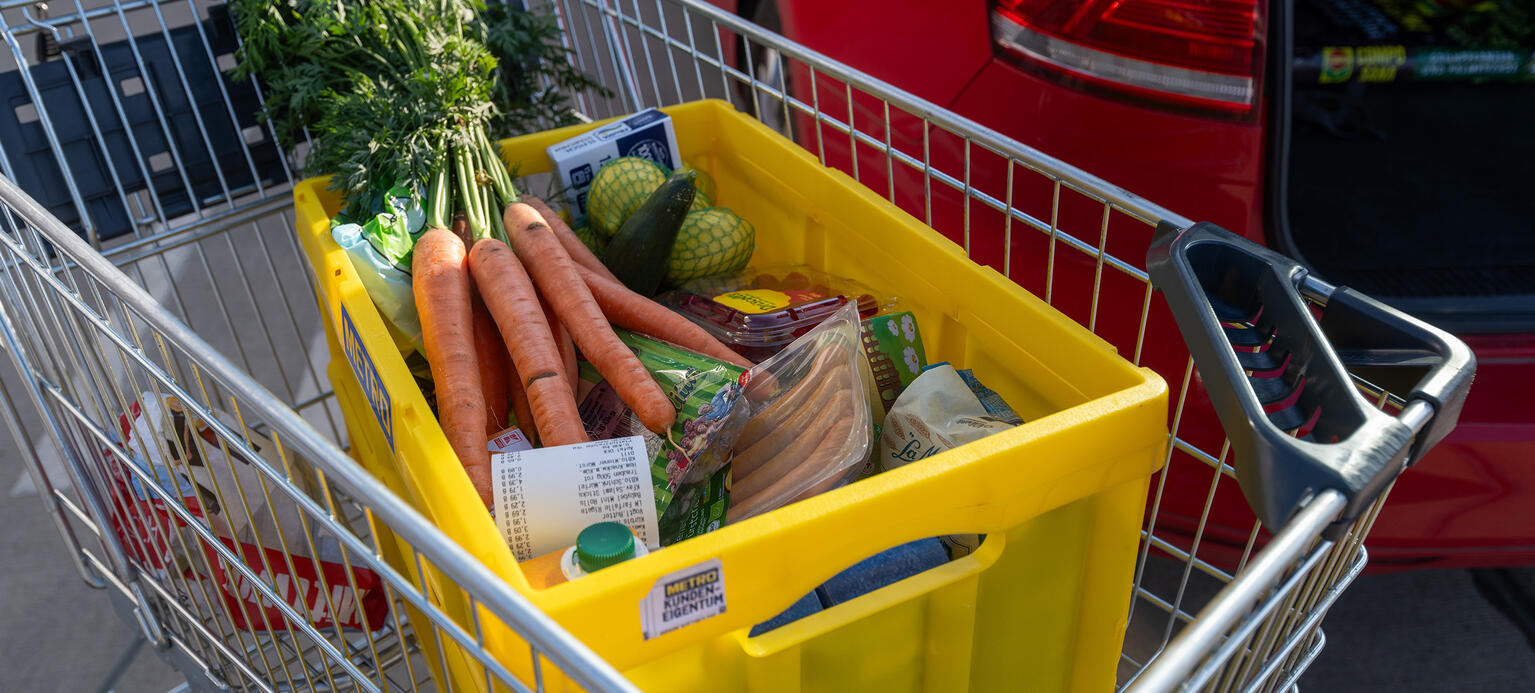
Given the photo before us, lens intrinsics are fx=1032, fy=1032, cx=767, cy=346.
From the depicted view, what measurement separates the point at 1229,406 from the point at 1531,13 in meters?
2.56

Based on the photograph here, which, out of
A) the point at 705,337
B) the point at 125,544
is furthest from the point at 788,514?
the point at 125,544

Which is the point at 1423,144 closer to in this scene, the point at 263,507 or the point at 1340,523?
the point at 1340,523

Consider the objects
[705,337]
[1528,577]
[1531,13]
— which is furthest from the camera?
[1531,13]

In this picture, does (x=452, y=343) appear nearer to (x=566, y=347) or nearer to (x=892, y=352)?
(x=566, y=347)

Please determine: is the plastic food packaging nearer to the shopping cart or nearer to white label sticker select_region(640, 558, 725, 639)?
the shopping cart

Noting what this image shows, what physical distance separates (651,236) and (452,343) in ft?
0.95

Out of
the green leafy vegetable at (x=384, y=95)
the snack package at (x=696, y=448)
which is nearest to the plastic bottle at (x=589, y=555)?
the snack package at (x=696, y=448)

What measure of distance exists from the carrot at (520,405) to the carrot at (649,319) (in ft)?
0.43

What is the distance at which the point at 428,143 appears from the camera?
4.31 feet

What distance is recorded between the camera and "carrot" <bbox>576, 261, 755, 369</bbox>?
1146 mm

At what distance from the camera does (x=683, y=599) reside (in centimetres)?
72

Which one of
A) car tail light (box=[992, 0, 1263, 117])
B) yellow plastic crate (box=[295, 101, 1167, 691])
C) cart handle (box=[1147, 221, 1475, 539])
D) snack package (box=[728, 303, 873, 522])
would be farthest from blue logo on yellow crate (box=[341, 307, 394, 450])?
car tail light (box=[992, 0, 1263, 117])

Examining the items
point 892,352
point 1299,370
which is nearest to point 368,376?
point 892,352

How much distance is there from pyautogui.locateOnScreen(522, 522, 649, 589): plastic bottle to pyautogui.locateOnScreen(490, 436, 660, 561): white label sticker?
36 mm
